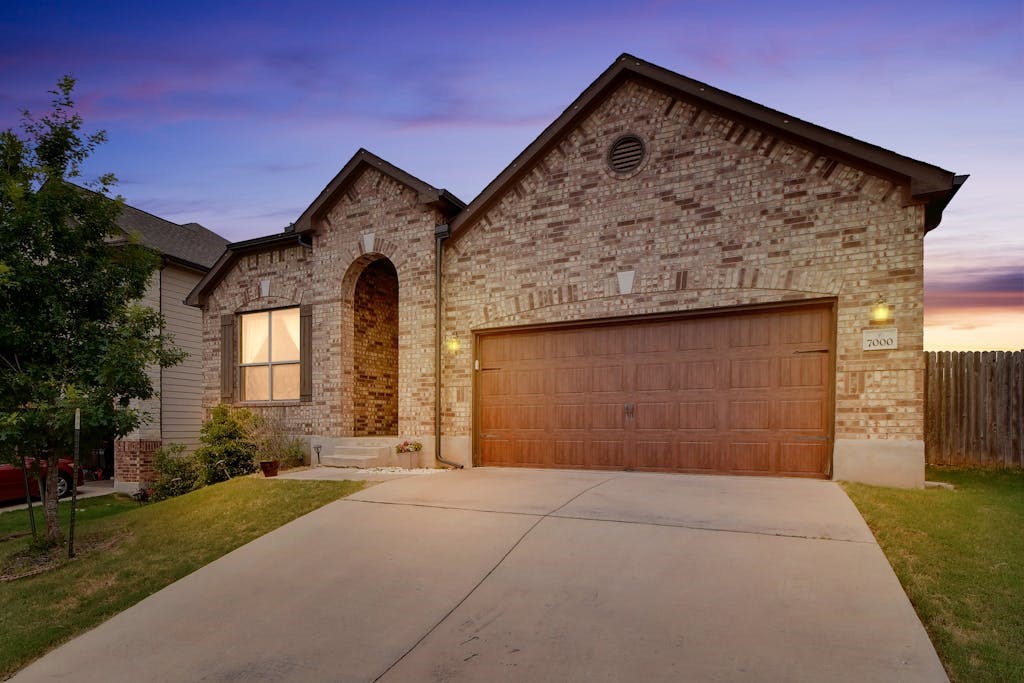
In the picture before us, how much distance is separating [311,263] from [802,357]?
9.93 metres

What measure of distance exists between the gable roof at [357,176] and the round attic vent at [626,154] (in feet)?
10.4

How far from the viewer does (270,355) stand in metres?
13.1

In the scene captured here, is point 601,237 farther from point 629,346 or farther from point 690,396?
point 690,396

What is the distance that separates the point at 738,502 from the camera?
668 cm

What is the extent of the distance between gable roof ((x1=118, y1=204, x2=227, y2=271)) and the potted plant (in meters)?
9.50

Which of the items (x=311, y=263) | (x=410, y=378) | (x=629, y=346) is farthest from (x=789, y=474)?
(x=311, y=263)

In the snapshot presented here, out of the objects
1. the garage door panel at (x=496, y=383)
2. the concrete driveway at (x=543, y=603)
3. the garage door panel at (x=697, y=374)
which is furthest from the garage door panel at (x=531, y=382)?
the concrete driveway at (x=543, y=603)

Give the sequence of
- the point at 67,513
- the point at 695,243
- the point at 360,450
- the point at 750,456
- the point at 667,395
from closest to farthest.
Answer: the point at 750,456 → the point at 695,243 → the point at 667,395 → the point at 360,450 → the point at 67,513

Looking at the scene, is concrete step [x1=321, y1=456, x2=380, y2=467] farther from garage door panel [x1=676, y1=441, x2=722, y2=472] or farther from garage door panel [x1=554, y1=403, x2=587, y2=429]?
garage door panel [x1=676, y1=441, x2=722, y2=472]

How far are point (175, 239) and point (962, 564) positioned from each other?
66.1 feet

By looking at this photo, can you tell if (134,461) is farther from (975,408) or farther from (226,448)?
(975,408)

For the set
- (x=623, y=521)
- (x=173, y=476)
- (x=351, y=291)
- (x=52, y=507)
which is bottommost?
(x=173, y=476)

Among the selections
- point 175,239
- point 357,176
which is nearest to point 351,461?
point 357,176

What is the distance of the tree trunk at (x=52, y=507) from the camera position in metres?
7.79
